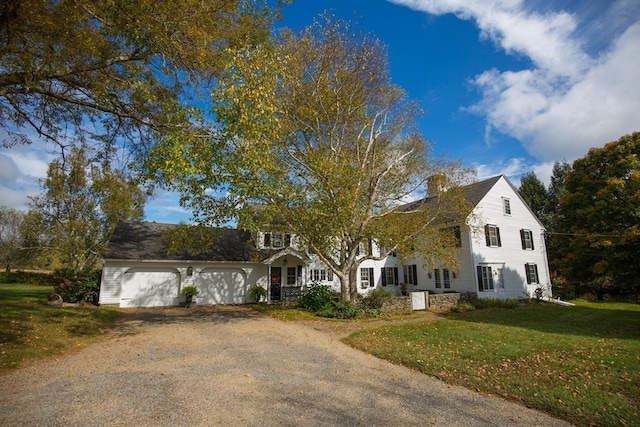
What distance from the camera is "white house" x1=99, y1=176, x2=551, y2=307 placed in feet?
63.8

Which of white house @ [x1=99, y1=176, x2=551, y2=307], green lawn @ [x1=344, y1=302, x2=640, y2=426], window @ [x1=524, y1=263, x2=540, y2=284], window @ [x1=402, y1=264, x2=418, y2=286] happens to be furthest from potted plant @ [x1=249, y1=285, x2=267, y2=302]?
window @ [x1=524, y1=263, x2=540, y2=284]

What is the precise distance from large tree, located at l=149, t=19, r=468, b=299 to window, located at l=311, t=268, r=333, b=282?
7125 mm

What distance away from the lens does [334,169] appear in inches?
560

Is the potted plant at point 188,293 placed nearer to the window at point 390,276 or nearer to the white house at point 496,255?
the window at point 390,276

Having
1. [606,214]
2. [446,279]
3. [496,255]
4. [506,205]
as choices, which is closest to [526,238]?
[506,205]

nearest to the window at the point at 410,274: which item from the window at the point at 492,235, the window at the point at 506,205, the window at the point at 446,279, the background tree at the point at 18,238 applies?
the window at the point at 446,279

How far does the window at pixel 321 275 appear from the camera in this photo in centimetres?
2491

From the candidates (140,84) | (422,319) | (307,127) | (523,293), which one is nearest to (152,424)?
(140,84)

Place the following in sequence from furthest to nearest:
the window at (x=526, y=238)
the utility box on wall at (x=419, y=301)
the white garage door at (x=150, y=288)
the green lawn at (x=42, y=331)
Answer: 1. the window at (x=526, y=238)
2. the white garage door at (x=150, y=288)
3. the utility box on wall at (x=419, y=301)
4. the green lawn at (x=42, y=331)

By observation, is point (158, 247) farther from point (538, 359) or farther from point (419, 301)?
point (538, 359)

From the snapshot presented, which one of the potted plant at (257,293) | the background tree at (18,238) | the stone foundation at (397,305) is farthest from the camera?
the background tree at (18,238)

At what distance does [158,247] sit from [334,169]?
13556 millimetres

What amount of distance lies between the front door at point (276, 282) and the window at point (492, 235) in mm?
14984

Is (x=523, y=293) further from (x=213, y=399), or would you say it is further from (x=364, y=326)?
(x=213, y=399)
